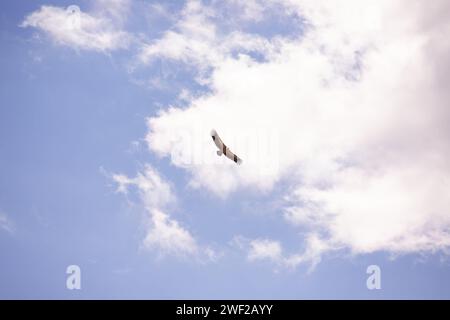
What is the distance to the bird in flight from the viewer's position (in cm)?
6009

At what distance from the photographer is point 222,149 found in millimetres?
63000

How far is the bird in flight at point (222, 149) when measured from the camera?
6009 centimetres
